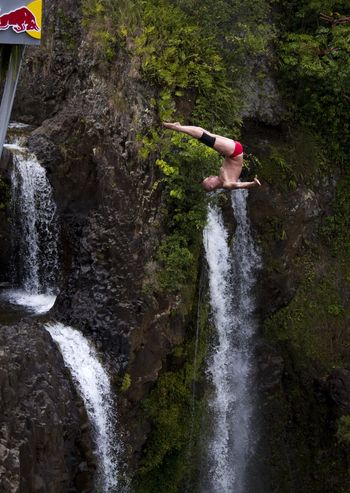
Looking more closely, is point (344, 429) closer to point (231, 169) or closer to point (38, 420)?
point (231, 169)

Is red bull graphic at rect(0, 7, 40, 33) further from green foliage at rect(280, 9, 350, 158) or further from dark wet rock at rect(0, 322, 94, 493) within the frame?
green foliage at rect(280, 9, 350, 158)

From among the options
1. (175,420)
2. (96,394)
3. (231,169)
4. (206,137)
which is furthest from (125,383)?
(206,137)

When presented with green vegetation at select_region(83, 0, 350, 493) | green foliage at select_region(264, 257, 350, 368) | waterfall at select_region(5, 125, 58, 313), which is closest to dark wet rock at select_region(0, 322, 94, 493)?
green vegetation at select_region(83, 0, 350, 493)

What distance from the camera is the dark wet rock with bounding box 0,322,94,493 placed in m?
6.49

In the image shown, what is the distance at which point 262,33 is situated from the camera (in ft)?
37.8

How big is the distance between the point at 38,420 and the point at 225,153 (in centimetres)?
401

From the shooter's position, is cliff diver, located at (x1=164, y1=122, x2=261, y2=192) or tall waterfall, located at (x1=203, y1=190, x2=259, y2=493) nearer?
cliff diver, located at (x1=164, y1=122, x2=261, y2=192)

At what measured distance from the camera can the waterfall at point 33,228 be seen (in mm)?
9664

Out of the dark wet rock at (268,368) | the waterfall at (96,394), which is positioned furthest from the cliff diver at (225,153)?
the dark wet rock at (268,368)

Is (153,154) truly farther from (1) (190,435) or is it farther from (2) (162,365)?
(1) (190,435)

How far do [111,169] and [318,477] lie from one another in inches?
290

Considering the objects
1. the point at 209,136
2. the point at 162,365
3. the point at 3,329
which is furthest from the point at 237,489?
the point at 209,136

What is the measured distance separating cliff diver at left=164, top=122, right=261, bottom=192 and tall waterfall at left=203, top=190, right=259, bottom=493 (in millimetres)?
2782

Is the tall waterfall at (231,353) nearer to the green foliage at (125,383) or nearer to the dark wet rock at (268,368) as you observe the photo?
the dark wet rock at (268,368)
